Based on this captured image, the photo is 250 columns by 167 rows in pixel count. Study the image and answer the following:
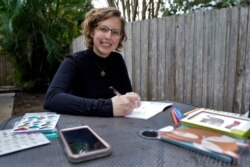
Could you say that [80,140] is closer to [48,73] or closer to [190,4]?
[190,4]

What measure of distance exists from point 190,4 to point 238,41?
4109 millimetres

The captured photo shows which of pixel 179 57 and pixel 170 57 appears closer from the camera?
pixel 179 57

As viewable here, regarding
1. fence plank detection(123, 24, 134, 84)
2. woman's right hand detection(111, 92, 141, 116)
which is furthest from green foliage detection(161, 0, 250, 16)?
woman's right hand detection(111, 92, 141, 116)

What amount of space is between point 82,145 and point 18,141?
0.23 metres

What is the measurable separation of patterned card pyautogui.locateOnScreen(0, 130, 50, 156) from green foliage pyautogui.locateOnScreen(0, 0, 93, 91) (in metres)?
5.38

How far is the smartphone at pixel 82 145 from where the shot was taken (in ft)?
2.28

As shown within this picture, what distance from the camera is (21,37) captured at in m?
6.25

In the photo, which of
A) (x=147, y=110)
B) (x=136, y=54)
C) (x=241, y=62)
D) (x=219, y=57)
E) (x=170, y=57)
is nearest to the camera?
(x=147, y=110)

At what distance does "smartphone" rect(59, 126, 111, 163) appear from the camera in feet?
2.28

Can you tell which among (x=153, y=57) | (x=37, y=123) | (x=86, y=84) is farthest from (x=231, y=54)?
(x=37, y=123)

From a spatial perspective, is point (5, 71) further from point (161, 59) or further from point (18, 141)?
point (18, 141)

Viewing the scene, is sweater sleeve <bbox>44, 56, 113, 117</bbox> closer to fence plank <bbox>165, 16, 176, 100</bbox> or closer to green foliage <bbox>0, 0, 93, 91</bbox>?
fence plank <bbox>165, 16, 176, 100</bbox>

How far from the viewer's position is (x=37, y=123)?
1007 millimetres

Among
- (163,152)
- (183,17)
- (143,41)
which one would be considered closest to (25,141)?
(163,152)
